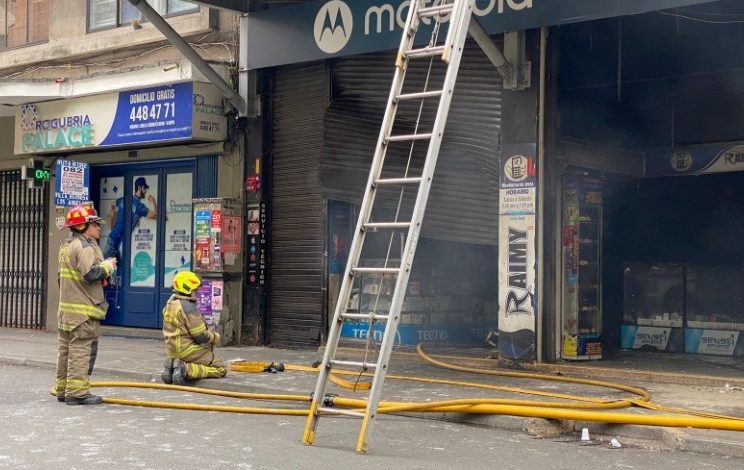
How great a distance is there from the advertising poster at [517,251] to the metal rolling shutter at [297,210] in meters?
3.27

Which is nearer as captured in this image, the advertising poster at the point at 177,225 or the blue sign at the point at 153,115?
the blue sign at the point at 153,115

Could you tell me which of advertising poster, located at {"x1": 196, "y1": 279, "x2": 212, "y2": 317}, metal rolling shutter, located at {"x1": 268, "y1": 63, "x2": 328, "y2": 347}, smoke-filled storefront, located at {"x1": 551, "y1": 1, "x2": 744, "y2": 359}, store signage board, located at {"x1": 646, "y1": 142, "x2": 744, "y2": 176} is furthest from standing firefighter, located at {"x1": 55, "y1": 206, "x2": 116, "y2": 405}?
store signage board, located at {"x1": 646, "y1": 142, "x2": 744, "y2": 176}

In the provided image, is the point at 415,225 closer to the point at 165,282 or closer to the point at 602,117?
the point at 602,117

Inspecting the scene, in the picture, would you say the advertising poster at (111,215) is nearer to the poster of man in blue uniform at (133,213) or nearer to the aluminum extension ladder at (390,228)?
the poster of man in blue uniform at (133,213)

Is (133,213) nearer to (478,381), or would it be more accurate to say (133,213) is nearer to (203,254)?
(203,254)

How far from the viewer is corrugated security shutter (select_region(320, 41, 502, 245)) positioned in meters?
12.6

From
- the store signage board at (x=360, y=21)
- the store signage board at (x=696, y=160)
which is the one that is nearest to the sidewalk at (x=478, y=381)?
the store signage board at (x=696, y=160)

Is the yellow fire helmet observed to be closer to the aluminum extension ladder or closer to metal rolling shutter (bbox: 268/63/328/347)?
the aluminum extension ladder

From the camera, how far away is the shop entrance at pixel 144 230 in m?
16.1

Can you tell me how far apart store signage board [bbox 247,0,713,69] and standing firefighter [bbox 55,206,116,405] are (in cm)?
465

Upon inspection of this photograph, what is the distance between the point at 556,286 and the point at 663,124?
3.34 metres

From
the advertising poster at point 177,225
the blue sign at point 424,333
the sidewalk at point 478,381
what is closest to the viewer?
the sidewalk at point 478,381

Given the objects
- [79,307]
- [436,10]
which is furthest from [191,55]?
[436,10]

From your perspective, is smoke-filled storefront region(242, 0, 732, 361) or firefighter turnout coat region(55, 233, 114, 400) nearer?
firefighter turnout coat region(55, 233, 114, 400)
